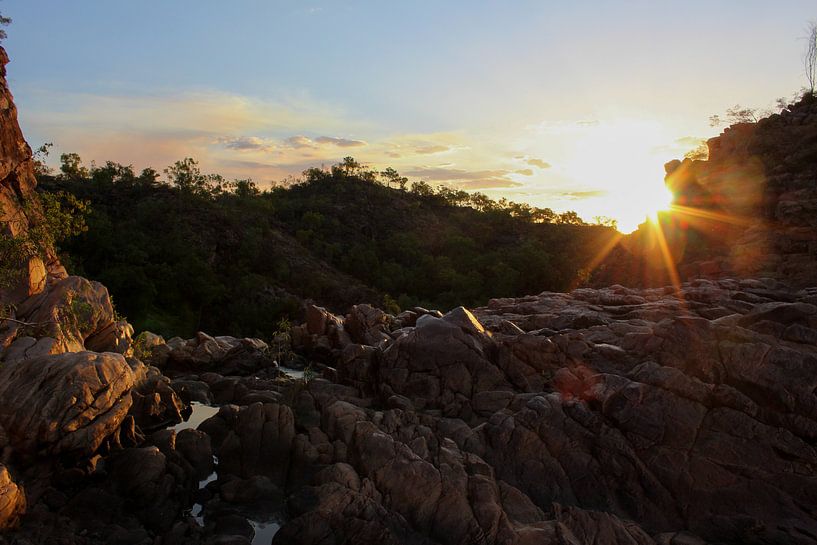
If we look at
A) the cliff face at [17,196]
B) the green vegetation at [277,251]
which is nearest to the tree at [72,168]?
the green vegetation at [277,251]

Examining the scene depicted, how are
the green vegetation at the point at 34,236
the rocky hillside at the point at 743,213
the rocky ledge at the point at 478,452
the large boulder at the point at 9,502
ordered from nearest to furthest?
the large boulder at the point at 9,502
the rocky ledge at the point at 478,452
the green vegetation at the point at 34,236
the rocky hillside at the point at 743,213

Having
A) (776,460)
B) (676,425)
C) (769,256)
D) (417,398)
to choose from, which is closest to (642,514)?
(676,425)

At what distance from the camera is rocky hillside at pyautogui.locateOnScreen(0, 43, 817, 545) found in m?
17.8

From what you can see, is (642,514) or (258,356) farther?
(258,356)

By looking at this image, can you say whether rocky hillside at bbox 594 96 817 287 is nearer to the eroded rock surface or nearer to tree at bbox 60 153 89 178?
the eroded rock surface

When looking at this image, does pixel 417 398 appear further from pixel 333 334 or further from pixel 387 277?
pixel 387 277

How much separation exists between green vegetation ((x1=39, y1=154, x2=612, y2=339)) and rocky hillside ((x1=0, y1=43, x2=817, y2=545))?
1155 inches

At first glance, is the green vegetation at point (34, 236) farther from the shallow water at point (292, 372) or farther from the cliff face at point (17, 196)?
the shallow water at point (292, 372)

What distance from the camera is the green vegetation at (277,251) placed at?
204 ft

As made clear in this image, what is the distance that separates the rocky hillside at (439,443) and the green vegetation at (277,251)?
29.3 meters

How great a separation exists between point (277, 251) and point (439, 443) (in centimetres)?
6188

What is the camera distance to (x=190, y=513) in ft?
65.2

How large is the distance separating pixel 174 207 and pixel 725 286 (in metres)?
67.8

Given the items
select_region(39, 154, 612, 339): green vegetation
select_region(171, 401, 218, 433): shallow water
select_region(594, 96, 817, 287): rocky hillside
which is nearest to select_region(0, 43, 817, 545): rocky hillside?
select_region(171, 401, 218, 433): shallow water
